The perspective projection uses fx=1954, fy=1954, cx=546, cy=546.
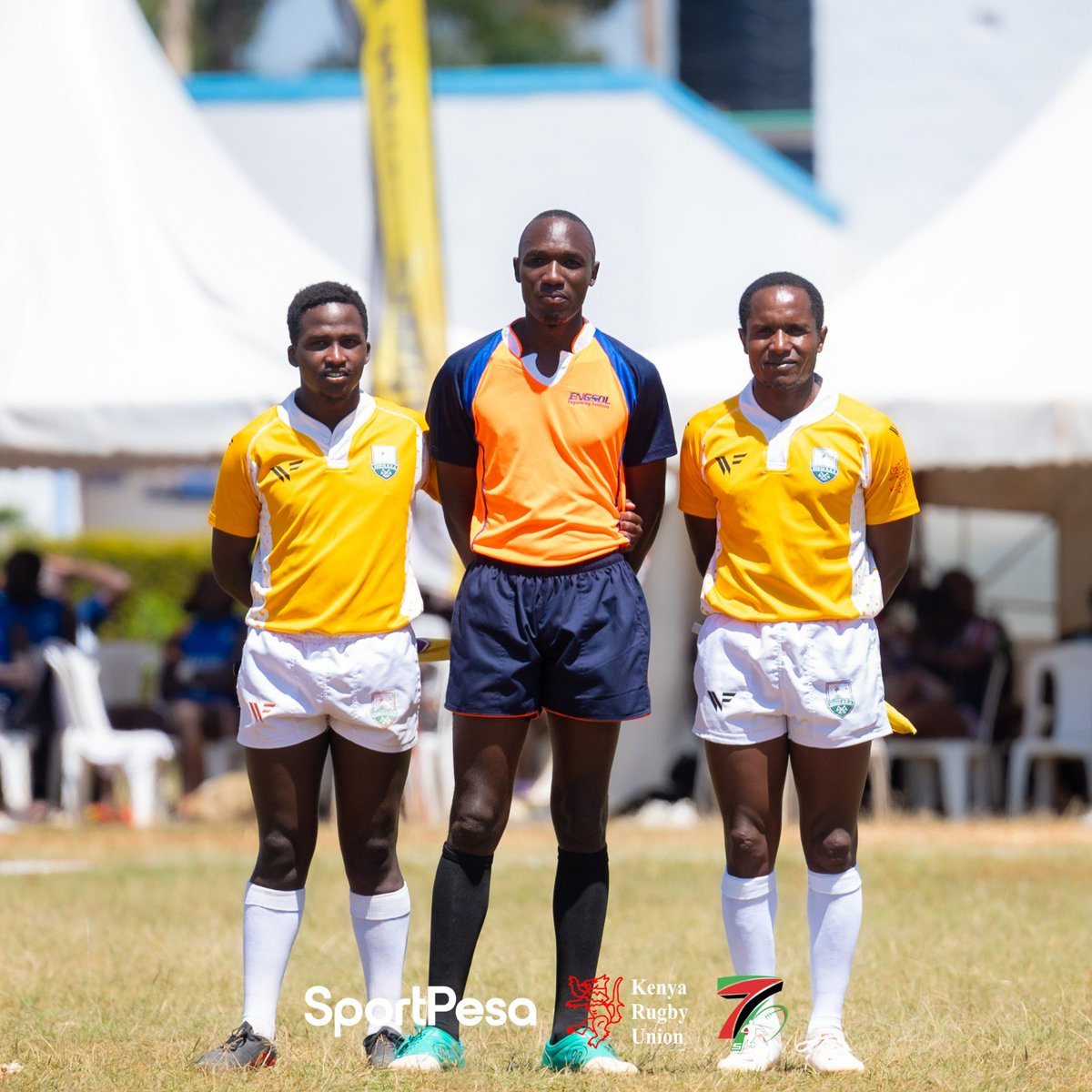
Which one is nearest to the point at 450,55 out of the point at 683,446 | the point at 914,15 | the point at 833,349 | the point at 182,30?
the point at 182,30

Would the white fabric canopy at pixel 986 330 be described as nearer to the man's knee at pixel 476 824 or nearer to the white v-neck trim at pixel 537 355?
the white v-neck trim at pixel 537 355

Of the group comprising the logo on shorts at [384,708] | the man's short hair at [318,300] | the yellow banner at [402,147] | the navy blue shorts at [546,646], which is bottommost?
the logo on shorts at [384,708]

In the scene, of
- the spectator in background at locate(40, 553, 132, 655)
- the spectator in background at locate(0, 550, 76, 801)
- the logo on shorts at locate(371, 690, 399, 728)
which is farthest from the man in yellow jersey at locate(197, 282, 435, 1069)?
the spectator in background at locate(40, 553, 132, 655)

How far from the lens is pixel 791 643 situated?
14.2 feet

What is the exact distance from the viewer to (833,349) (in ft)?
32.3

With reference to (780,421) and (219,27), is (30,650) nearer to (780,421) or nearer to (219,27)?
(780,421)

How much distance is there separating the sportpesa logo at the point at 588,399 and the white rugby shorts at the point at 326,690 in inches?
26.3

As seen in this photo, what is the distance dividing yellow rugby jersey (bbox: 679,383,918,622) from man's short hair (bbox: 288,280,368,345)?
85 cm

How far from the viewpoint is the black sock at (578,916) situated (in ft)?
14.3

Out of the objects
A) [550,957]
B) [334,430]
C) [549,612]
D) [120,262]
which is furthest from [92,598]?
[549,612]

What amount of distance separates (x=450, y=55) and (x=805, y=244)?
1083 inches

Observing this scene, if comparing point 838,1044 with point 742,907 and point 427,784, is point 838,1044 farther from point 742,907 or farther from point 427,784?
point 427,784

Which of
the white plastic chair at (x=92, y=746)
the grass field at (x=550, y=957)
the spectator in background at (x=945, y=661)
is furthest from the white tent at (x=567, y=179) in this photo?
the grass field at (x=550, y=957)

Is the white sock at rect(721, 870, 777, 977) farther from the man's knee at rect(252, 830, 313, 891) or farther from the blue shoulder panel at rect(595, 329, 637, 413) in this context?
the blue shoulder panel at rect(595, 329, 637, 413)
